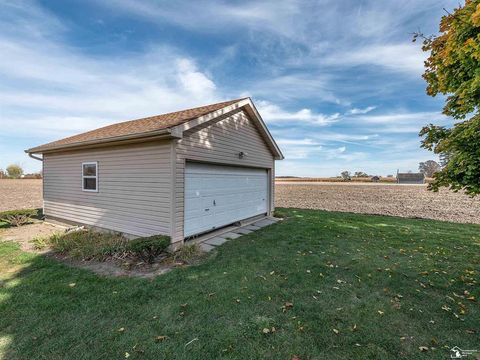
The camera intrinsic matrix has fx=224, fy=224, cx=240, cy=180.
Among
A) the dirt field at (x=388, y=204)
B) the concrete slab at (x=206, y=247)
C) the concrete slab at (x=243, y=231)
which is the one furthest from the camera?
the dirt field at (x=388, y=204)

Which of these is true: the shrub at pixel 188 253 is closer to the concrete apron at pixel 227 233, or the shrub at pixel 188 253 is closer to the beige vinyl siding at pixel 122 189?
the concrete apron at pixel 227 233

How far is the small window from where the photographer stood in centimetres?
743

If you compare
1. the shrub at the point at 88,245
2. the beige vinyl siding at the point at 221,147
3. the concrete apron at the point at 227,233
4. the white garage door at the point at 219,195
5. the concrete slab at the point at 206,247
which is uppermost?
the beige vinyl siding at the point at 221,147

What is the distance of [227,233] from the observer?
749 centimetres

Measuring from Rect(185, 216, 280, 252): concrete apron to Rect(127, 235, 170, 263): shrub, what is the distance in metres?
1.20

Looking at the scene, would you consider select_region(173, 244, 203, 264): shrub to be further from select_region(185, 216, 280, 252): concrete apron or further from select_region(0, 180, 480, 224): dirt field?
select_region(0, 180, 480, 224): dirt field

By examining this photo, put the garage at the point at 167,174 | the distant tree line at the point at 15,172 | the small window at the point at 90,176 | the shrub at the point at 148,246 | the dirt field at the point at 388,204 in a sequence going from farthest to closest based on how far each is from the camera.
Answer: the distant tree line at the point at 15,172 → the dirt field at the point at 388,204 → the small window at the point at 90,176 → the garage at the point at 167,174 → the shrub at the point at 148,246

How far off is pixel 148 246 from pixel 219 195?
10.3 feet

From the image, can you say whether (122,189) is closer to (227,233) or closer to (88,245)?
(88,245)

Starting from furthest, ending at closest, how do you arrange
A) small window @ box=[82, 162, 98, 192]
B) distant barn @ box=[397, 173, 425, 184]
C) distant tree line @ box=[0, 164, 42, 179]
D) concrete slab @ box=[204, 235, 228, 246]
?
distant tree line @ box=[0, 164, 42, 179] → distant barn @ box=[397, 173, 425, 184] → small window @ box=[82, 162, 98, 192] → concrete slab @ box=[204, 235, 228, 246]

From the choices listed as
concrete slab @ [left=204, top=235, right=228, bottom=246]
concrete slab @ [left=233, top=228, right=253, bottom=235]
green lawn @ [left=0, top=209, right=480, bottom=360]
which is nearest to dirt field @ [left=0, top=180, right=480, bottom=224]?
green lawn @ [left=0, top=209, right=480, bottom=360]

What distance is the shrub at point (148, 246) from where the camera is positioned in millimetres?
4703

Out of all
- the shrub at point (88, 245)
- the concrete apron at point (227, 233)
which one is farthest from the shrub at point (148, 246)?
the concrete apron at point (227, 233)

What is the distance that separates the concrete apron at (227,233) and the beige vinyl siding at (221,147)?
0.81 meters
